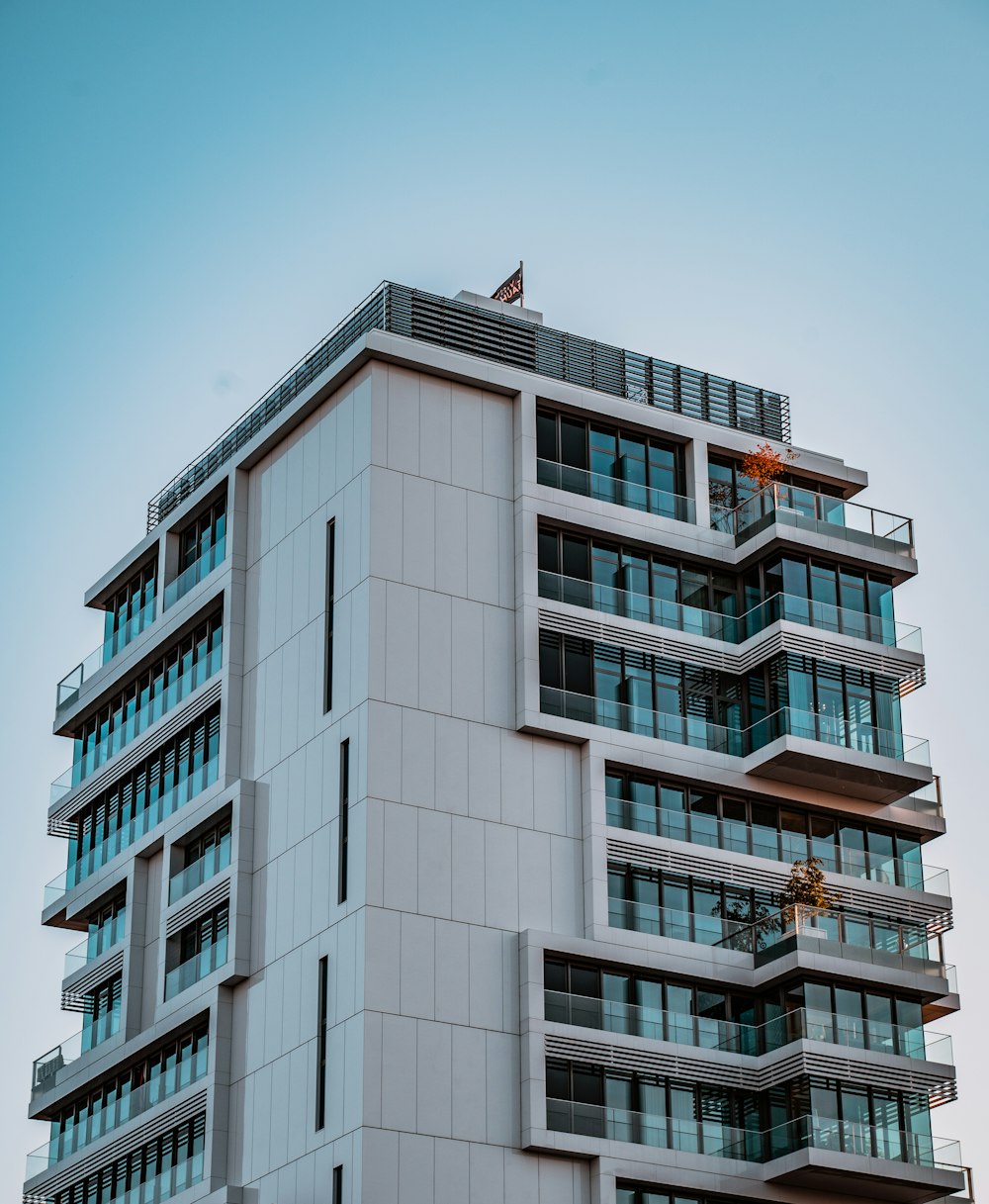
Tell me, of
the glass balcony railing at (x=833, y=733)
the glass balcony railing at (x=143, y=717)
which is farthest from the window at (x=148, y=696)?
the glass balcony railing at (x=833, y=733)

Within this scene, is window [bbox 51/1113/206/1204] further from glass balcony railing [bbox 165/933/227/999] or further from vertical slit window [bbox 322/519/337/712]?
vertical slit window [bbox 322/519/337/712]

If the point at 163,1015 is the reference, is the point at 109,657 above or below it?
above

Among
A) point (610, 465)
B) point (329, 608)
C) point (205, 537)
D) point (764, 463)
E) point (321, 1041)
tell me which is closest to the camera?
point (321, 1041)

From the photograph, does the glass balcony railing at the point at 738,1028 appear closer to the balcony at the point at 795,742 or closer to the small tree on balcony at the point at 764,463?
the balcony at the point at 795,742

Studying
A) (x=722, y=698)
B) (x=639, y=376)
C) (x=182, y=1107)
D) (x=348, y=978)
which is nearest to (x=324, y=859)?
(x=348, y=978)

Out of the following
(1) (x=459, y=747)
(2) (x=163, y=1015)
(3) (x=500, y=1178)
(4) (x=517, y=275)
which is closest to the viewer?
(3) (x=500, y=1178)

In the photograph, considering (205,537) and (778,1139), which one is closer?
→ (778,1139)

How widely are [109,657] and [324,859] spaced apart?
18.0 metres

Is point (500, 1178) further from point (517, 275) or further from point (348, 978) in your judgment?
point (517, 275)

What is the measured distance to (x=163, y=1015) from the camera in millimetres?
64875

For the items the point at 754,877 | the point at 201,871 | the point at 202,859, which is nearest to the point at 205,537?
the point at 202,859

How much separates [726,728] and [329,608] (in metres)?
11.5

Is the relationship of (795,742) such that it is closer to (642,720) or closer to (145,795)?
(642,720)

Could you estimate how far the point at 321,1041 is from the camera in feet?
187
